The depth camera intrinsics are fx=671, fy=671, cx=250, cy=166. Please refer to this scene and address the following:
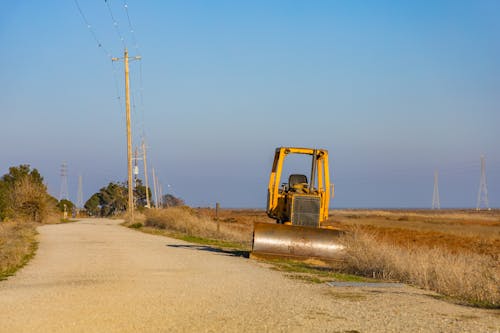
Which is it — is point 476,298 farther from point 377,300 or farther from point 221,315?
point 221,315

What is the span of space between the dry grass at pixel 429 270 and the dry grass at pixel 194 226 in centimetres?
1127

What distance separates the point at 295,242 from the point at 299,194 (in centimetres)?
170

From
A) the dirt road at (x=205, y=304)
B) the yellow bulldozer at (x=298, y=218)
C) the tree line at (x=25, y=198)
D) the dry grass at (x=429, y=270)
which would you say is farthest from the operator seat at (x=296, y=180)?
the tree line at (x=25, y=198)

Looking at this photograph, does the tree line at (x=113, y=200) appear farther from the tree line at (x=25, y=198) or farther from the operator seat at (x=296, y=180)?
the operator seat at (x=296, y=180)

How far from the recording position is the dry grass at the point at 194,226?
3275 cm

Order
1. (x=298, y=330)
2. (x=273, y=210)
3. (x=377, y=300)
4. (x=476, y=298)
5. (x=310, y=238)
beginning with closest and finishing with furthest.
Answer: (x=298, y=330) → (x=377, y=300) → (x=476, y=298) → (x=310, y=238) → (x=273, y=210)

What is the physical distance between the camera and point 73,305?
35.0 feet

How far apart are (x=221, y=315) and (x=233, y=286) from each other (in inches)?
141

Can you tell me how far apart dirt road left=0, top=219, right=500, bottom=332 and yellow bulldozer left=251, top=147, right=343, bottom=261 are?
266 cm

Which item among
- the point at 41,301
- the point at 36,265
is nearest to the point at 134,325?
the point at 41,301

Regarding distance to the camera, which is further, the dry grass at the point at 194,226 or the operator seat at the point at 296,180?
the dry grass at the point at 194,226

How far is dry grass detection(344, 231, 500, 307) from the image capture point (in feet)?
41.5

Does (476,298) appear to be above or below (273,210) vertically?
below

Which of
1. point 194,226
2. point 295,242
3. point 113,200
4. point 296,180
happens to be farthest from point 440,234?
point 113,200
